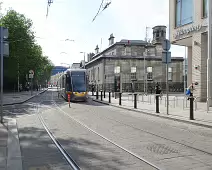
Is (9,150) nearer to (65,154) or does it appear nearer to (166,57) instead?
(65,154)

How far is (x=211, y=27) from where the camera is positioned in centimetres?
1878

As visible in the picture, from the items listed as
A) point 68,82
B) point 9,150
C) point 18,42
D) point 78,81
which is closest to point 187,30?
point 78,81

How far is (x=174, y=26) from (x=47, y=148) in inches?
902

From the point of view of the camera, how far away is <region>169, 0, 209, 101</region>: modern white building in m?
22.5

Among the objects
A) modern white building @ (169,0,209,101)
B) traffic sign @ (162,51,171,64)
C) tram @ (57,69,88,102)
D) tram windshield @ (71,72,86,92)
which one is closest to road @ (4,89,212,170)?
traffic sign @ (162,51,171,64)

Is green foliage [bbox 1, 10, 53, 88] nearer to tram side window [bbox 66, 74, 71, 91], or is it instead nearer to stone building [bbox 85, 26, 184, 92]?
tram side window [bbox 66, 74, 71, 91]

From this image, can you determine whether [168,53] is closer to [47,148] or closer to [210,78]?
[210,78]

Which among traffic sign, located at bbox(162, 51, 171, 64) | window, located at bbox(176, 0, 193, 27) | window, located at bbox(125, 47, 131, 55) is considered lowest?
traffic sign, located at bbox(162, 51, 171, 64)

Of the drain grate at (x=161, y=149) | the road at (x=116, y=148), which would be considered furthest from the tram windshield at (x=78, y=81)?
the drain grate at (x=161, y=149)

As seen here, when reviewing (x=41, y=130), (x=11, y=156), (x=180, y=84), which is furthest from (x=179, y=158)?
(x=180, y=84)

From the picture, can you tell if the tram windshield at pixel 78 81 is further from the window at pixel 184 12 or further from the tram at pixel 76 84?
the window at pixel 184 12

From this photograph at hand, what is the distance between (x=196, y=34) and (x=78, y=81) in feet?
39.0

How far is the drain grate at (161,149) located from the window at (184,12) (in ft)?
64.7

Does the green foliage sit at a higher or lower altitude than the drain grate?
higher
